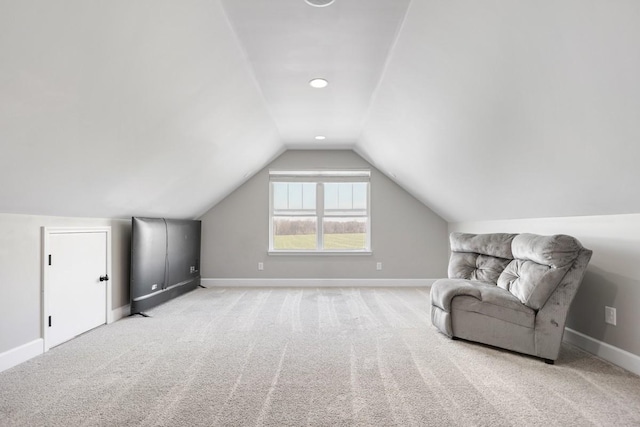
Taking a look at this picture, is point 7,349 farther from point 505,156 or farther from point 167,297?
point 505,156

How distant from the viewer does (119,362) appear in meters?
2.78

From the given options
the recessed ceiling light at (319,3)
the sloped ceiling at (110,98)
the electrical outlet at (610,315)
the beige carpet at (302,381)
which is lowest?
the beige carpet at (302,381)

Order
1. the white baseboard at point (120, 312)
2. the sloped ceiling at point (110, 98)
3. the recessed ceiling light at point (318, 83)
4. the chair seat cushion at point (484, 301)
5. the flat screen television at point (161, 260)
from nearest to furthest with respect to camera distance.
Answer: the sloped ceiling at point (110, 98) → the chair seat cushion at point (484, 301) → the recessed ceiling light at point (318, 83) → the white baseboard at point (120, 312) → the flat screen television at point (161, 260)

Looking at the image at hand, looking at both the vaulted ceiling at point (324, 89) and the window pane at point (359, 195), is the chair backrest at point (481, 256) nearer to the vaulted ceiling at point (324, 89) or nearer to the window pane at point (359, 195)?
the vaulted ceiling at point (324, 89)

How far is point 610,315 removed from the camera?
9.18 ft

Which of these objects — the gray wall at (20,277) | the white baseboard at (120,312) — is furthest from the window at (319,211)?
the gray wall at (20,277)

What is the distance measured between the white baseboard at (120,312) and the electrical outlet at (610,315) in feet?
15.0

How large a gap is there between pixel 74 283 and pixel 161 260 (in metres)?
1.34

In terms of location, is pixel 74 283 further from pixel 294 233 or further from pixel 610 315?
pixel 610 315

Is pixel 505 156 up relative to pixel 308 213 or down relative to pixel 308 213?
up

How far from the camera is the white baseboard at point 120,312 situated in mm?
4031

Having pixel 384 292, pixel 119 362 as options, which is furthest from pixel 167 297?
pixel 384 292

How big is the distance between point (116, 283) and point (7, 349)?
151 cm

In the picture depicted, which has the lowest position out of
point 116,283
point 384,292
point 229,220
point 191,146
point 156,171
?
point 384,292
